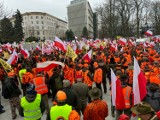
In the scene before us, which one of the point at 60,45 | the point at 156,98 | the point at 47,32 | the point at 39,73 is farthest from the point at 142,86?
the point at 47,32

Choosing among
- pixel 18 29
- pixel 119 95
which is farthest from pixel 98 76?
pixel 18 29

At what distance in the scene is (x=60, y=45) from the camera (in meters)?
13.5

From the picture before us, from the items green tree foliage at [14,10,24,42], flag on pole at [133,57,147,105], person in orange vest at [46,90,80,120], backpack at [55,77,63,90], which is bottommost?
backpack at [55,77,63,90]

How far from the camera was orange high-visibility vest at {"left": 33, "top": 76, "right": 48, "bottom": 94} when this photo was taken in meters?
8.55

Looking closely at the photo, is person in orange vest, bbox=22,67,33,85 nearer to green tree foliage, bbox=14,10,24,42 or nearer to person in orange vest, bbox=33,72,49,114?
person in orange vest, bbox=33,72,49,114

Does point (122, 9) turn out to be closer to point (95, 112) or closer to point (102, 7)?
point (102, 7)

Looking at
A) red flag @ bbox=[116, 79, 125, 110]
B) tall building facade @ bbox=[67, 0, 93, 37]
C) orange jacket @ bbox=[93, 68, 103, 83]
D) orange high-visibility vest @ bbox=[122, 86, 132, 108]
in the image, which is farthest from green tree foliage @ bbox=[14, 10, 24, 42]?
red flag @ bbox=[116, 79, 125, 110]

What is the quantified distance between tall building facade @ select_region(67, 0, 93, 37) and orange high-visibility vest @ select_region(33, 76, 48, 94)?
96805mm

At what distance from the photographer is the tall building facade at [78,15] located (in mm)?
108562

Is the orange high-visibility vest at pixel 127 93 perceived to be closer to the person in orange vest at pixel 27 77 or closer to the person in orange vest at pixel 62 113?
the person in orange vest at pixel 62 113

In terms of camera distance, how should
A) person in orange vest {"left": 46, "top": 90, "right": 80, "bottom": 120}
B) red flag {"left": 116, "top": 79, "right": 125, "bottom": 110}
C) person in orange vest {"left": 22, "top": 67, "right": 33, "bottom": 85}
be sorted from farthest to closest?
person in orange vest {"left": 22, "top": 67, "right": 33, "bottom": 85} → red flag {"left": 116, "top": 79, "right": 125, "bottom": 110} → person in orange vest {"left": 46, "top": 90, "right": 80, "bottom": 120}

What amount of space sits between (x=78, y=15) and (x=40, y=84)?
345 ft

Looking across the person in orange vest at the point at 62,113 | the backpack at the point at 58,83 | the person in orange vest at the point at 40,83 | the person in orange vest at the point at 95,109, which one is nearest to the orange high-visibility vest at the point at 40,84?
the person in orange vest at the point at 40,83

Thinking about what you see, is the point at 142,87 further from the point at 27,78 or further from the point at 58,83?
the point at 27,78
